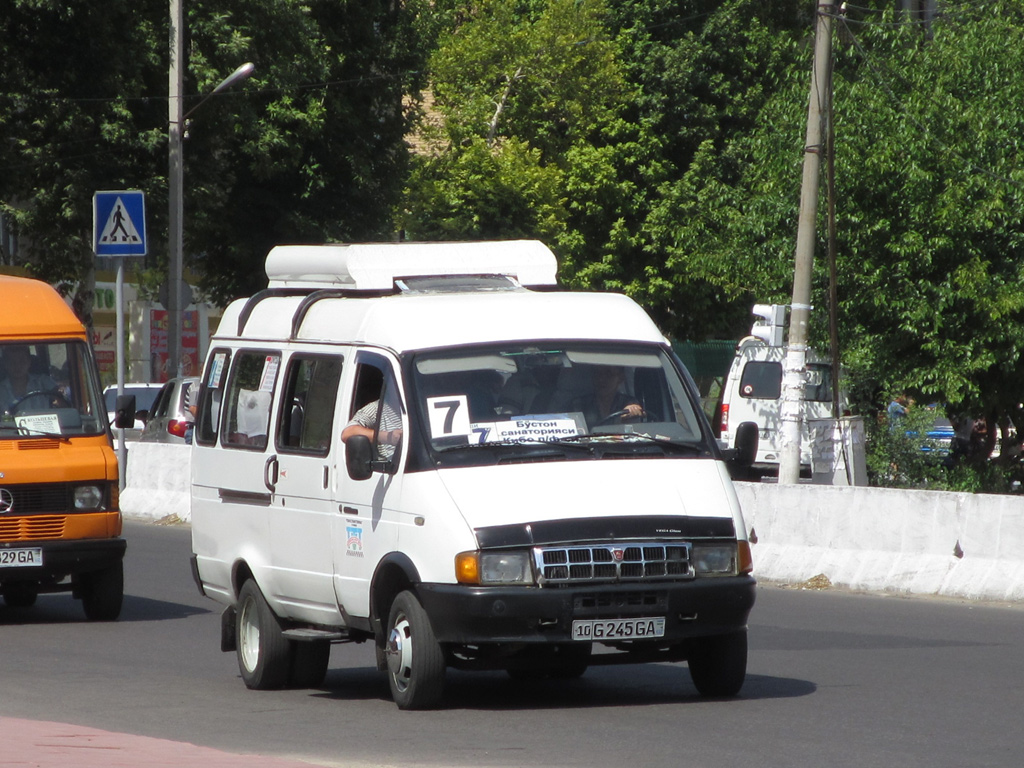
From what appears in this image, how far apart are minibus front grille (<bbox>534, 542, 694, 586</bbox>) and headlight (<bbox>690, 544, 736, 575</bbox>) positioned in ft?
0.22

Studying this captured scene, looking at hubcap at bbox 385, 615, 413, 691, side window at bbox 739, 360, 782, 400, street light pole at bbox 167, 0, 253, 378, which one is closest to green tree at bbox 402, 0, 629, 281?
street light pole at bbox 167, 0, 253, 378

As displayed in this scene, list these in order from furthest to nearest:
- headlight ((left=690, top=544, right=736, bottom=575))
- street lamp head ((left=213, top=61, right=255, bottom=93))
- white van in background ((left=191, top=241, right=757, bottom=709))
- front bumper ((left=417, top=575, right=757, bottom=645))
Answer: street lamp head ((left=213, top=61, right=255, bottom=93)), headlight ((left=690, top=544, right=736, bottom=575)), white van in background ((left=191, top=241, right=757, bottom=709)), front bumper ((left=417, top=575, right=757, bottom=645))

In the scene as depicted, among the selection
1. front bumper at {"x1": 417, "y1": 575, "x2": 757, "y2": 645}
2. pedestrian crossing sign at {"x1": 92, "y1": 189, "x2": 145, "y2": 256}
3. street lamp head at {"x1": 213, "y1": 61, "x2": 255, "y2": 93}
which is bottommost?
front bumper at {"x1": 417, "y1": 575, "x2": 757, "y2": 645}

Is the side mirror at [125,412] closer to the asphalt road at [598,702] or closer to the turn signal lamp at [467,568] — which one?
the asphalt road at [598,702]

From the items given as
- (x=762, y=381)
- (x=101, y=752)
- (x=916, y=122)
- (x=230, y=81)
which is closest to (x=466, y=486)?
(x=101, y=752)

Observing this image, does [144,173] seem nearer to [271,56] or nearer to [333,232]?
[271,56]

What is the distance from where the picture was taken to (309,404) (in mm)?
9688

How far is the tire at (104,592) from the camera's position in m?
13.6

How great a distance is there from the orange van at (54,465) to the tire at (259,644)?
3.40 m

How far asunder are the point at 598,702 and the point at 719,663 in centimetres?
65

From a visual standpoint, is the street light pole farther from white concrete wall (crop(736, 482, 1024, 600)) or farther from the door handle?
the door handle

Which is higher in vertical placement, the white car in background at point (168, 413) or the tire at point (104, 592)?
Answer: the tire at point (104, 592)

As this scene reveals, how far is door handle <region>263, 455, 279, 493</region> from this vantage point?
32.3ft

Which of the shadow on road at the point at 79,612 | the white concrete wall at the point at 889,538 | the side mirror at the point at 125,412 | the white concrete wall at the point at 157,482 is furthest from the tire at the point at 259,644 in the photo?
the white concrete wall at the point at 157,482
